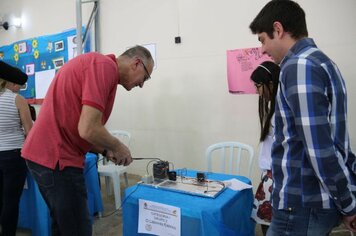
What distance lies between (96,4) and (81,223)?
3.08 m

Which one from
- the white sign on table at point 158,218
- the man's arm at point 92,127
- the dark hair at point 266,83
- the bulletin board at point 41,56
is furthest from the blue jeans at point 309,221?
the bulletin board at point 41,56

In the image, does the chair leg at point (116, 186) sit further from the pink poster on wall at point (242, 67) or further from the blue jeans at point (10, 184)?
the pink poster on wall at point (242, 67)

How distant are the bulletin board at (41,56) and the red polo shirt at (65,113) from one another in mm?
2660

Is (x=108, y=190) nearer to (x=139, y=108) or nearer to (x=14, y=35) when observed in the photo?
(x=139, y=108)

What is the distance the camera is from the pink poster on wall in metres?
2.73

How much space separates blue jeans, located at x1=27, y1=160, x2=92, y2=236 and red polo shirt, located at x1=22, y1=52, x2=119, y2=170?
0.14ft

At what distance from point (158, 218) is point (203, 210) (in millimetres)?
259

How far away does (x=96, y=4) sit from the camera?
3643 millimetres

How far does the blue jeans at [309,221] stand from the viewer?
85cm

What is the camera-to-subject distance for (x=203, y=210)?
1320mm

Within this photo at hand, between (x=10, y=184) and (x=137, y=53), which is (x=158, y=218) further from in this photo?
(x=10, y=184)

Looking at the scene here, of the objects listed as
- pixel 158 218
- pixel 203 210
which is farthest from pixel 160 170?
pixel 203 210

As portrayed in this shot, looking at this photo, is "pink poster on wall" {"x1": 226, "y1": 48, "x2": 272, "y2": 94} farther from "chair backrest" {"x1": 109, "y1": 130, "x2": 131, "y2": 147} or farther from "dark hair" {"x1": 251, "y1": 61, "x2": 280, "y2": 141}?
"chair backrest" {"x1": 109, "y1": 130, "x2": 131, "y2": 147}

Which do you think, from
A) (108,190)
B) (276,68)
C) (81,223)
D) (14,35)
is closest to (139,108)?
(108,190)
